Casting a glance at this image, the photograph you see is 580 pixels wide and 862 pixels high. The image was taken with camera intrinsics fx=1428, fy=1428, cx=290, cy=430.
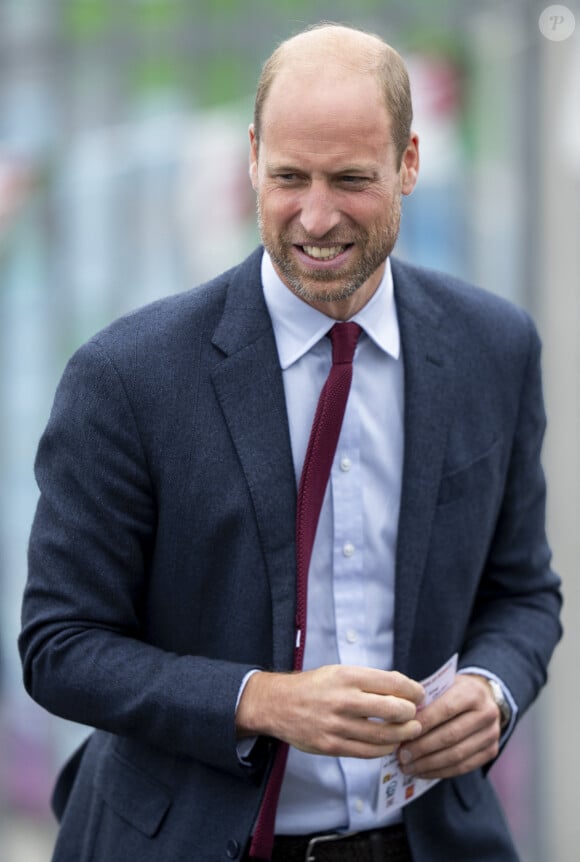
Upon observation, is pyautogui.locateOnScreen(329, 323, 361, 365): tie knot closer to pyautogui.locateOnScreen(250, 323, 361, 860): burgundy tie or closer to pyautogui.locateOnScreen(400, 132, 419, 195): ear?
pyautogui.locateOnScreen(250, 323, 361, 860): burgundy tie

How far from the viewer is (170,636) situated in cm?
226

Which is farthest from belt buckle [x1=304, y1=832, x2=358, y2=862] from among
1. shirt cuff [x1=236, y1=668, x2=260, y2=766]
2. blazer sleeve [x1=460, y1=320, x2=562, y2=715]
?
blazer sleeve [x1=460, y1=320, x2=562, y2=715]

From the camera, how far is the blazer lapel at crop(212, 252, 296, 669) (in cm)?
217

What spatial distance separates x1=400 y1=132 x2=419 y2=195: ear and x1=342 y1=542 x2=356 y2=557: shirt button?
57 centimetres

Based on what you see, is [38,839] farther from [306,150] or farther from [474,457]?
[306,150]

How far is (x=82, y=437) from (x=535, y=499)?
0.83 metres

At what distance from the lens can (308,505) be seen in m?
2.18

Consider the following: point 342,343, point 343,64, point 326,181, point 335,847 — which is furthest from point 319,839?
point 343,64

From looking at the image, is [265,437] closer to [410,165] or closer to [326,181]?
[326,181]

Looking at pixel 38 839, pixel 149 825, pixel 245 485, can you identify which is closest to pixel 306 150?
pixel 245 485

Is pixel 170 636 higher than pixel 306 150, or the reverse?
pixel 306 150

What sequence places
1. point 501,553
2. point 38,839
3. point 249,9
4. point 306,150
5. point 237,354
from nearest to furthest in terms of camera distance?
point 306,150
point 237,354
point 501,553
point 249,9
point 38,839

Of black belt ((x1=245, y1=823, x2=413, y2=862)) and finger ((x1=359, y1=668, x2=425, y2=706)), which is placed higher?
finger ((x1=359, y1=668, x2=425, y2=706))

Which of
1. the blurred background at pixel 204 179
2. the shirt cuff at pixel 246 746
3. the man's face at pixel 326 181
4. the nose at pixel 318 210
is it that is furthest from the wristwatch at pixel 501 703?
the blurred background at pixel 204 179
